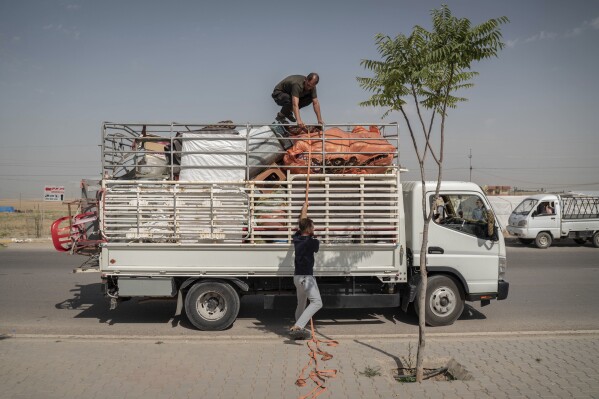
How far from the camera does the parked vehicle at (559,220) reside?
61.6 ft

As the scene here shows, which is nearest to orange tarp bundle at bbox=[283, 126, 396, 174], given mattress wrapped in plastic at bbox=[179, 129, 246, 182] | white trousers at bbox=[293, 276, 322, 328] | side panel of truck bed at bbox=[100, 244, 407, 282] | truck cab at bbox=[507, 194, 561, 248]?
mattress wrapped in plastic at bbox=[179, 129, 246, 182]

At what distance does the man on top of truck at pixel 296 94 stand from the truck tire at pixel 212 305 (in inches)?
114

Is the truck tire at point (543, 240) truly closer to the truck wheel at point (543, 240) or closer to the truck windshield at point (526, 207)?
the truck wheel at point (543, 240)

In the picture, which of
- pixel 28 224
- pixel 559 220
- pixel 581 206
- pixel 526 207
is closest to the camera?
pixel 559 220

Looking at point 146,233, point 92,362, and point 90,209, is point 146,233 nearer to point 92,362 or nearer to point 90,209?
point 90,209

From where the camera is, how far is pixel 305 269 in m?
6.28

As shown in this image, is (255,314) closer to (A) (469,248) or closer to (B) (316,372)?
(B) (316,372)

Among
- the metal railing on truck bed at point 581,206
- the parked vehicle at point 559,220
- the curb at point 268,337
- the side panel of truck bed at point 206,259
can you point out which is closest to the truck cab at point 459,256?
the curb at point 268,337

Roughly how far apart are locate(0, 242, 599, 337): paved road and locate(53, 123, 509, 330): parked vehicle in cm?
53

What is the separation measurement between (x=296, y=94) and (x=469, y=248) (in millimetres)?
3607

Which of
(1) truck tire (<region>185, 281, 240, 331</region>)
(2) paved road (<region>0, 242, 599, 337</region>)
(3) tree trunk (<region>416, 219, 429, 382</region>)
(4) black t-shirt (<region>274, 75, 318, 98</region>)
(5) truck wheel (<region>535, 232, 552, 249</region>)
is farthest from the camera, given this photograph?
(5) truck wheel (<region>535, 232, 552, 249</region>)

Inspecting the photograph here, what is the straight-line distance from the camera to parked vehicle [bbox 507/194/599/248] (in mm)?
18766

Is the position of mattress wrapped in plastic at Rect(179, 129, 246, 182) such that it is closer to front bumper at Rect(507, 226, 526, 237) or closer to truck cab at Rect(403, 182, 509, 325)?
truck cab at Rect(403, 182, 509, 325)

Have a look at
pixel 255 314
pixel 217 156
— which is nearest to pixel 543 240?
pixel 255 314
